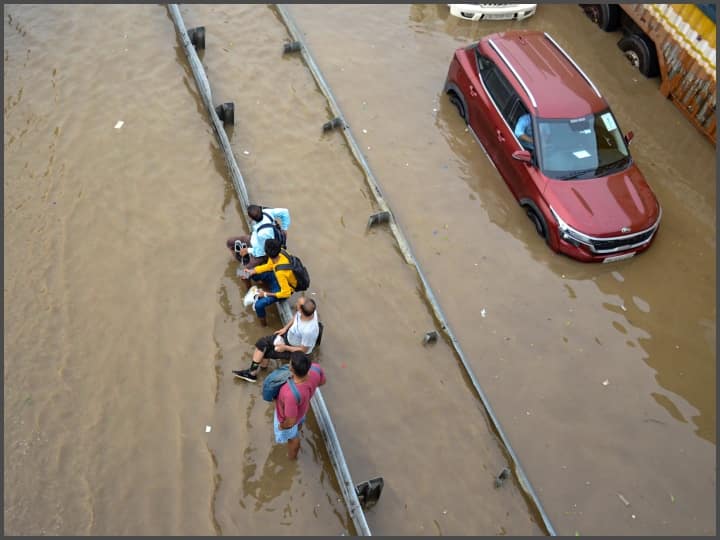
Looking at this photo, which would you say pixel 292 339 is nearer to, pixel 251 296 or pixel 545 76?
pixel 251 296

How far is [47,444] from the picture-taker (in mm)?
6727

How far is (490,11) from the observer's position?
12.8 meters

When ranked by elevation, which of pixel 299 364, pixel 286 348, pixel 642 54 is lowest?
pixel 286 348

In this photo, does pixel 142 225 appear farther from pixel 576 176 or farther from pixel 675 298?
pixel 675 298

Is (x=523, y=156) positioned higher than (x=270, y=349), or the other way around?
(x=523, y=156)

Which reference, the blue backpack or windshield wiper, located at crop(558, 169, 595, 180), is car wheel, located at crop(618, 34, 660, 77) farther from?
the blue backpack

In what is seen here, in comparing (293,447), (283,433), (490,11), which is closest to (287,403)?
(283,433)

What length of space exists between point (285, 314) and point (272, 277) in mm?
596

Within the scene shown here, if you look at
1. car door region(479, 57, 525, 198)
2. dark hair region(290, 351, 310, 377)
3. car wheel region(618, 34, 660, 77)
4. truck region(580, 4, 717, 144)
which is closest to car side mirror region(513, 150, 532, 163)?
car door region(479, 57, 525, 198)

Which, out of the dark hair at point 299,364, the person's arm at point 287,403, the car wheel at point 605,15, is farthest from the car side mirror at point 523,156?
the car wheel at point 605,15

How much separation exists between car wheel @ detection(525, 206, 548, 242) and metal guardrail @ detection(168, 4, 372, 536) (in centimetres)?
394

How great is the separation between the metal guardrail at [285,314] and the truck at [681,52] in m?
7.83

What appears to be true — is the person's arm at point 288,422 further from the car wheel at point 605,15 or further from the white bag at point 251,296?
the car wheel at point 605,15

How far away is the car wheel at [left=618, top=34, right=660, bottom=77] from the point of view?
469 inches
